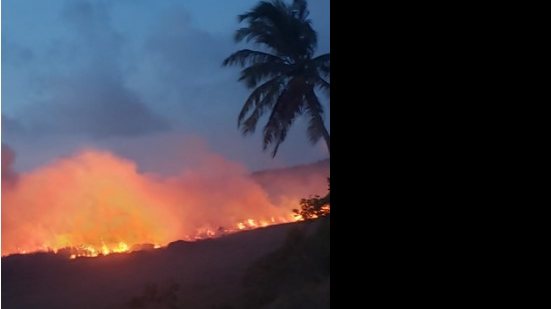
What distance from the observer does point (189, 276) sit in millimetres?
5414

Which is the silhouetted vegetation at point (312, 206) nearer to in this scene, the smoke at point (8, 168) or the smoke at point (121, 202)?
the smoke at point (121, 202)

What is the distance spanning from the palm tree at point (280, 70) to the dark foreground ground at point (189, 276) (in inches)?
34.8

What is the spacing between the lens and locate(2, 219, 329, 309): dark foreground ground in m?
5.20

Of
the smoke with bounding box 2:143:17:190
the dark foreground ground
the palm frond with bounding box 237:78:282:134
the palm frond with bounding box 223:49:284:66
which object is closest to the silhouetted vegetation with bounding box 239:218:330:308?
the dark foreground ground

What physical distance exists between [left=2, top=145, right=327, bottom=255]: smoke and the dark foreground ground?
15 centimetres

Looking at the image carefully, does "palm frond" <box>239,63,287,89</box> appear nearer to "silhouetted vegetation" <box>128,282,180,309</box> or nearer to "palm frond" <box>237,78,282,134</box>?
"palm frond" <box>237,78,282,134</box>

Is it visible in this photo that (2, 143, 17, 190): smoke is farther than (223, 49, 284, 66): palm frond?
No

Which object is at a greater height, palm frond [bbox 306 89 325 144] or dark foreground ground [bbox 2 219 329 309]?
palm frond [bbox 306 89 325 144]

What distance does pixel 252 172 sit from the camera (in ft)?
18.1
